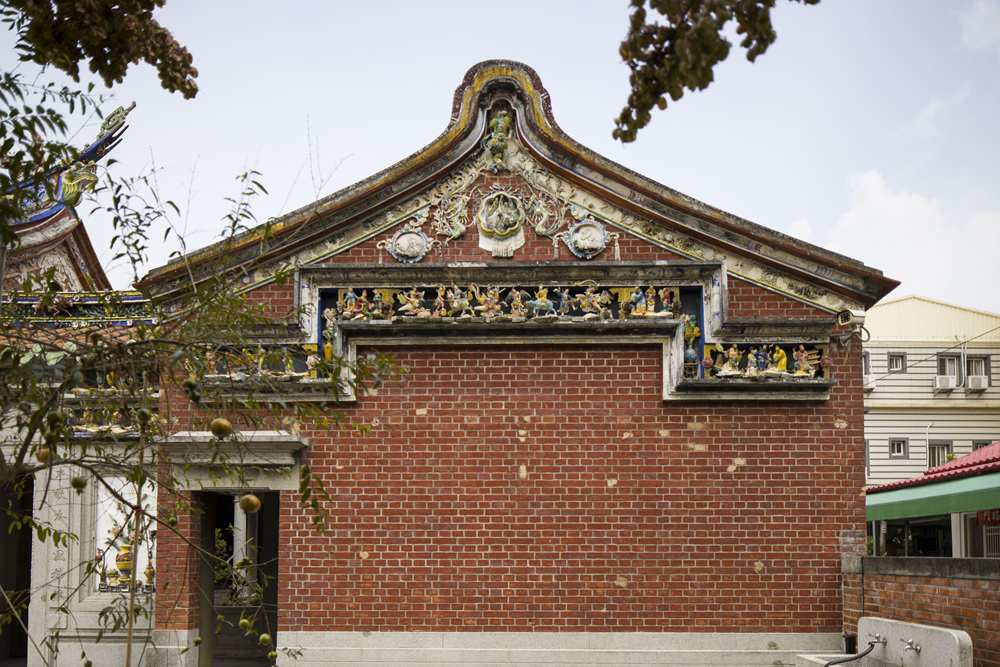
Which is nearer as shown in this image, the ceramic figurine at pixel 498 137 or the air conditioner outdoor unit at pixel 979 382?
the ceramic figurine at pixel 498 137

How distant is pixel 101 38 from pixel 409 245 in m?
5.43

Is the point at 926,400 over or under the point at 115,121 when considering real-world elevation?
under

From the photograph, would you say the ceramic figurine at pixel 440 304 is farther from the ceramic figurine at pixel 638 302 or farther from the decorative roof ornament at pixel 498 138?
the ceramic figurine at pixel 638 302

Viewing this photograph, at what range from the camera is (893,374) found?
34.7m

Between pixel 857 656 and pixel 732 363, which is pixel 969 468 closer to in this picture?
pixel 732 363

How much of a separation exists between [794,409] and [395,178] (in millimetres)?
5030

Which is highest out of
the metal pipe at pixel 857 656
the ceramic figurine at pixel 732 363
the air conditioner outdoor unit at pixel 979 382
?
the air conditioner outdoor unit at pixel 979 382

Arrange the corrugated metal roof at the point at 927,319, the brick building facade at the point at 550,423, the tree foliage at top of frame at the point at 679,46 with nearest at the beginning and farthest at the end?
the tree foliage at top of frame at the point at 679,46 < the brick building facade at the point at 550,423 < the corrugated metal roof at the point at 927,319

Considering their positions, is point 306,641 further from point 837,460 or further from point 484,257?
point 837,460

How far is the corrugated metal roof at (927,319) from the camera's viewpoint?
35781 mm

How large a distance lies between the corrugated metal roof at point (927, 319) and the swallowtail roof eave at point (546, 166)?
27.2m

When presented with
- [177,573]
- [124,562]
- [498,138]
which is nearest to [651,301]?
[498,138]

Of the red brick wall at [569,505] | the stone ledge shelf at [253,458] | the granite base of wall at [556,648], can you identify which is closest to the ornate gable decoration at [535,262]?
the red brick wall at [569,505]

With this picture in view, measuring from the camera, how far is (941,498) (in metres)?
14.4
